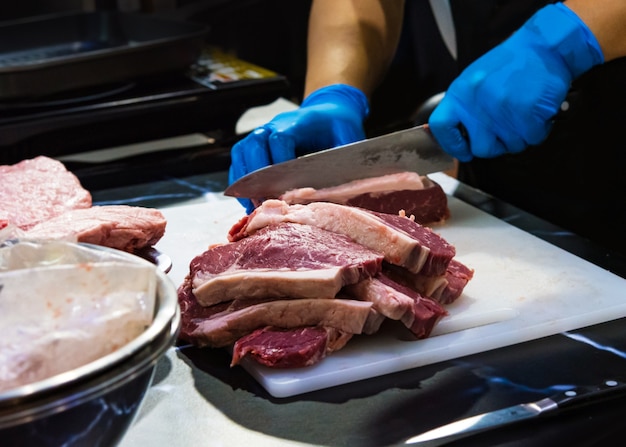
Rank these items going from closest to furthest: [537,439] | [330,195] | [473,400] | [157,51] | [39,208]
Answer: [537,439]
[473,400]
[39,208]
[330,195]
[157,51]

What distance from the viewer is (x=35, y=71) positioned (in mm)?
2322

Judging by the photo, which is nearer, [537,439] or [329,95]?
[537,439]

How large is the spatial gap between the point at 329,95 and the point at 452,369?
1133 millimetres

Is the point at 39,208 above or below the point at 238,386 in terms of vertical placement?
above

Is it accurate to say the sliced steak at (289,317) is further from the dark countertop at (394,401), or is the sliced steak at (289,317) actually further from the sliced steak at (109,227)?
the sliced steak at (109,227)

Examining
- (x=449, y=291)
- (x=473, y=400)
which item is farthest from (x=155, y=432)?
(x=449, y=291)

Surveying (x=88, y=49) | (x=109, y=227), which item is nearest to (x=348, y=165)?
(x=109, y=227)

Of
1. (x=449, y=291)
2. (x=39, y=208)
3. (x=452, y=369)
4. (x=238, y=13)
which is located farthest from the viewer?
(x=238, y=13)

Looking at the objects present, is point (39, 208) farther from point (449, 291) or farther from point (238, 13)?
point (238, 13)

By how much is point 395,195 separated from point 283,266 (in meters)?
0.61

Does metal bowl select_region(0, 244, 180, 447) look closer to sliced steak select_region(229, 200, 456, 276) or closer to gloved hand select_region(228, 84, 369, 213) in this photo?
sliced steak select_region(229, 200, 456, 276)

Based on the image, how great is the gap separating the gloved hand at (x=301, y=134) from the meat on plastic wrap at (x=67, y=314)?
1068 millimetres

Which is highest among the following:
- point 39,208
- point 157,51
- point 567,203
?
point 157,51

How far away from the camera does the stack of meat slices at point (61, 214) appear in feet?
5.02
